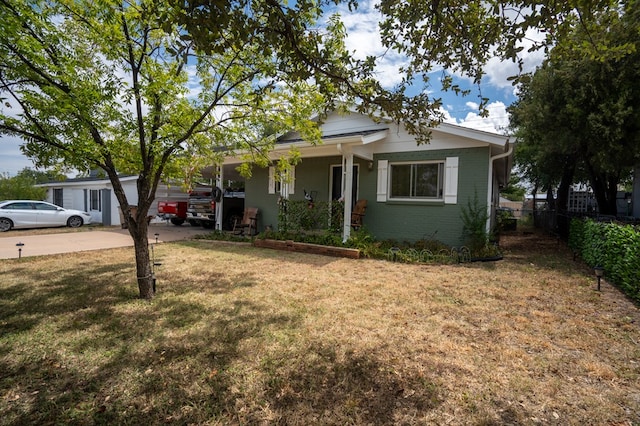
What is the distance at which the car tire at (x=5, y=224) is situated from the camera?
504 inches

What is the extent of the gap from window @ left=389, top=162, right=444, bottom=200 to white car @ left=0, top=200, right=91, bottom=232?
14708 mm

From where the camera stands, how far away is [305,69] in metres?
3.27

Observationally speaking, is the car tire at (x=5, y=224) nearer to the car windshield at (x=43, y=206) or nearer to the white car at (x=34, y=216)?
the white car at (x=34, y=216)

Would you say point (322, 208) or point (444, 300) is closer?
point (444, 300)

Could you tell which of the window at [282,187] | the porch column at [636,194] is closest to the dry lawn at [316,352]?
the window at [282,187]

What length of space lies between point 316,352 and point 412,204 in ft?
21.8

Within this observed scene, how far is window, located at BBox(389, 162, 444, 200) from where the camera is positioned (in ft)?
28.6

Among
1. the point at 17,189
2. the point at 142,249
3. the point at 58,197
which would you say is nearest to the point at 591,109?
the point at 142,249

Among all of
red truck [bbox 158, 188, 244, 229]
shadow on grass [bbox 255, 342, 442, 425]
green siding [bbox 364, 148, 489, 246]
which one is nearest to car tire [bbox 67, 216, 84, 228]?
red truck [bbox 158, 188, 244, 229]

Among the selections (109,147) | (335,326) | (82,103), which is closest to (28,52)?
(82,103)

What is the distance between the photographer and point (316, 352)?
300cm

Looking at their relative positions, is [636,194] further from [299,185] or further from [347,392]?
[347,392]

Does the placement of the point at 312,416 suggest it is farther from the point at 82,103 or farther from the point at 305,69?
the point at 82,103

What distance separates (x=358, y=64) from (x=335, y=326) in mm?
2972
